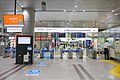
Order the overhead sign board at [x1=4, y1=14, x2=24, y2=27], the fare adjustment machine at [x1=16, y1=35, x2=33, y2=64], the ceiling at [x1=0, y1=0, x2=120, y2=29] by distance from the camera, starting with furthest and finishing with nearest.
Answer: the fare adjustment machine at [x1=16, y1=35, x2=33, y2=64]
the ceiling at [x1=0, y1=0, x2=120, y2=29]
the overhead sign board at [x1=4, y1=14, x2=24, y2=27]

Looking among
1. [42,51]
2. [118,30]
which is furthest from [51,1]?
[118,30]

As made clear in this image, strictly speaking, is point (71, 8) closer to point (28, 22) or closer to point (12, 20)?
point (28, 22)

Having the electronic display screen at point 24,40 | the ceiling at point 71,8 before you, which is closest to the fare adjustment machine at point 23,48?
the electronic display screen at point 24,40

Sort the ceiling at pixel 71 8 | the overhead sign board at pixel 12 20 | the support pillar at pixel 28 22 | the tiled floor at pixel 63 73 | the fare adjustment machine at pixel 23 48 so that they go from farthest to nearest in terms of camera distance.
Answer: the support pillar at pixel 28 22, the fare adjustment machine at pixel 23 48, the ceiling at pixel 71 8, the overhead sign board at pixel 12 20, the tiled floor at pixel 63 73

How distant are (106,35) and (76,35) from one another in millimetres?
4545

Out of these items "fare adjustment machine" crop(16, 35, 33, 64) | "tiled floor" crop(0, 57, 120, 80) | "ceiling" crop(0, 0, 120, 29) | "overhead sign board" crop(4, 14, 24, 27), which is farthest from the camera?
"fare adjustment machine" crop(16, 35, 33, 64)

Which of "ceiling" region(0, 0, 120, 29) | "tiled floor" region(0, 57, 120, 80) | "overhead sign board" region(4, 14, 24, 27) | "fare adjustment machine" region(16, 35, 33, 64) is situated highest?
"ceiling" region(0, 0, 120, 29)

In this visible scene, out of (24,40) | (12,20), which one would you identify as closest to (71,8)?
(24,40)

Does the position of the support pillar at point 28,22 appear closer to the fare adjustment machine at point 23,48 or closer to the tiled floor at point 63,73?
the fare adjustment machine at point 23,48

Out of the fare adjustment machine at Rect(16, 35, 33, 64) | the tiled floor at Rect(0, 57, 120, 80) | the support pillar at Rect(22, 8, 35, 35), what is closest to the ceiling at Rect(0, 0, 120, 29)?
the support pillar at Rect(22, 8, 35, 35)

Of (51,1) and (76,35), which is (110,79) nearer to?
(51,1)

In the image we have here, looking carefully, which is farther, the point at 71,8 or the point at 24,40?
the point at 71,8

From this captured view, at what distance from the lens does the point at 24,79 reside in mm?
6594

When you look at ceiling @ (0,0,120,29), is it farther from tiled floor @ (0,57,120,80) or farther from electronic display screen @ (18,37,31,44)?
tiled floor @ (0,57,120,80)
